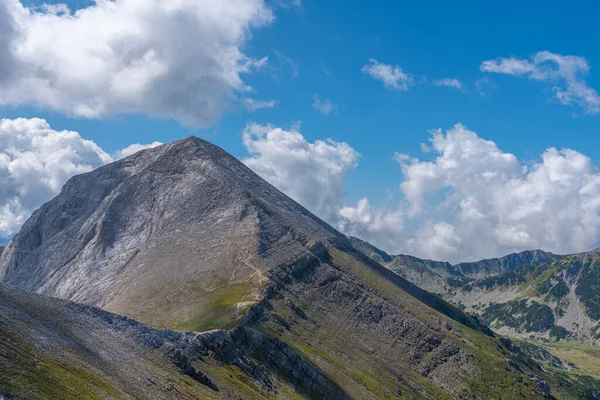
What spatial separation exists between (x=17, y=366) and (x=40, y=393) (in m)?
9.30

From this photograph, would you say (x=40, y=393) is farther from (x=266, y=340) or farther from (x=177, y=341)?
(x=266, y=340)

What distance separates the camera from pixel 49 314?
376 ft

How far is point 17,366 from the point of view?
77625mm

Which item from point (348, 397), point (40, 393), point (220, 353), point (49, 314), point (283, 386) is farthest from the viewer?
point (348, 397)

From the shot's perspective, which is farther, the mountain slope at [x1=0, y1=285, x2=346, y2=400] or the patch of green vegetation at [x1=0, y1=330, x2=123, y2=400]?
the mountain slope at [x1=0, y1=285, x2=346, y2=400]

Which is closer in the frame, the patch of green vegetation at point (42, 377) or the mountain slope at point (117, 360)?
the patch of green vegetation at point (42, 377)

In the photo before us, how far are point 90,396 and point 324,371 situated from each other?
392 feet

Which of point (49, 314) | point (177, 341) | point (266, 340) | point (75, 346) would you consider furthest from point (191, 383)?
point (266, 340)

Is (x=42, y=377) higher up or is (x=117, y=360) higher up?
(x=42, y=377)

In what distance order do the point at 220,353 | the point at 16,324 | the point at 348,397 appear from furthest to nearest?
the point at 348,397 < the point at 220,353 < the point at 16,324

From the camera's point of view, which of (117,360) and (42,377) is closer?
(42,377)

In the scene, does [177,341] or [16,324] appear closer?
[16,324]

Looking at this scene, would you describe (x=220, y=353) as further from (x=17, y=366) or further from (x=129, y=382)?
(x=17, y=366)

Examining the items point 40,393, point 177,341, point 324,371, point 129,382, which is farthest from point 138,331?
point 324,371
